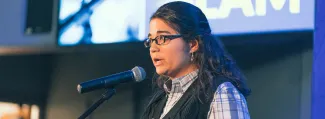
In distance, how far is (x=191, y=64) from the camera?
124 centimetres

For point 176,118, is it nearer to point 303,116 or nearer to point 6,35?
point 303,116

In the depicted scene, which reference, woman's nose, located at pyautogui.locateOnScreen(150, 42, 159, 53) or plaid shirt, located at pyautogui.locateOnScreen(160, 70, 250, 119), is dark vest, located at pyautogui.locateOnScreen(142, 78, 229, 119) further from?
woman's nose, located at pyautogui.locateOnScreen(150, 42, 159, 53)

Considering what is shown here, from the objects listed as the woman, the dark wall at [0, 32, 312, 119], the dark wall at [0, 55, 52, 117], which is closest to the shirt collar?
the woman

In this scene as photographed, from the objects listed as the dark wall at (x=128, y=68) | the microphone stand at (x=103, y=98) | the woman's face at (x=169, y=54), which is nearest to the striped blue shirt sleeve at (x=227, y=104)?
the woman's face at (x=169, y=54)

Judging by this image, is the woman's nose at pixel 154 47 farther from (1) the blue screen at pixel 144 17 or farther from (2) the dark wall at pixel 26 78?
(2) the dark wall at pixel 26 78

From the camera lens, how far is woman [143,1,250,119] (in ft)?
3.79

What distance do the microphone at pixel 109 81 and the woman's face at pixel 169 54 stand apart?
2.6 inches

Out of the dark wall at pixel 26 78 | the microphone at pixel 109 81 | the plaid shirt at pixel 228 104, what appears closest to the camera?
the plaid shirt at pixel 228 104

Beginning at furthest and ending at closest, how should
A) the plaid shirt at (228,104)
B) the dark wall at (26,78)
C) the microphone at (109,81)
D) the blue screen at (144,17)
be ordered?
the dark wall at (26,78) < the blue screen at (144,17) < the microphone at (109,81) < the plaid shirt at (228,104)

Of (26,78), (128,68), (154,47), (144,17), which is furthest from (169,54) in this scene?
(26,78)

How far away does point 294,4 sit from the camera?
2.30 metres

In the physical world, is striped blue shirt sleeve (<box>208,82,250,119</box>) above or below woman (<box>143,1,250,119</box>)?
below

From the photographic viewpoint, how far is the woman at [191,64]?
116 centimetres

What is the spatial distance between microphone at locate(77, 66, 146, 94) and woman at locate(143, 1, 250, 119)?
68 mm
